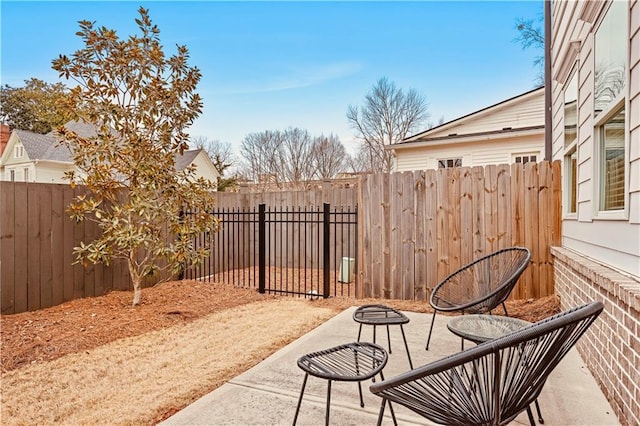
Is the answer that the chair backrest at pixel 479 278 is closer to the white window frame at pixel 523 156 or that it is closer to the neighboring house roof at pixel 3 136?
the white window frame at pixel 523 156

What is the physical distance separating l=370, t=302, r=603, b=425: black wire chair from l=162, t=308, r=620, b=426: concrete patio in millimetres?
769

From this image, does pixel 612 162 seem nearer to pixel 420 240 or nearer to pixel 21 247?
pixel 420 240

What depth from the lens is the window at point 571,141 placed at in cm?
356

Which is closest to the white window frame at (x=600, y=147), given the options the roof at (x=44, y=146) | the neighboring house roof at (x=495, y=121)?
the neighboring house roof at (x=495, y=121)

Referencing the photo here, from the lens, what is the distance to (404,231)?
15.6 ft

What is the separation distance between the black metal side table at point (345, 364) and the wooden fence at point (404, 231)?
284cm

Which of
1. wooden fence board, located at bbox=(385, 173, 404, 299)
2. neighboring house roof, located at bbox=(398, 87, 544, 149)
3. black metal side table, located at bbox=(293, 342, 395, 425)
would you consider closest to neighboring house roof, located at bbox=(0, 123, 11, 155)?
neighboring house roof, located at bbox=(398, 87, 544, 149)

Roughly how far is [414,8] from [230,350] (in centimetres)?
669

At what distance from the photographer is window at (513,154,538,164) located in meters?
8.66

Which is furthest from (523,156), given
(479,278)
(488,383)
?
(488,383)

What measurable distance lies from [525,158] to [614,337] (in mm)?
7748

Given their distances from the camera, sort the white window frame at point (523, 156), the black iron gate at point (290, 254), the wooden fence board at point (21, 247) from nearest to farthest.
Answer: the wooden fence board at point (21, 247)
the black iron gate at point (290, 254)
the white window frame at point (523, 156)

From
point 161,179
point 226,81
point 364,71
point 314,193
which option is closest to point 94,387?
point 161,179

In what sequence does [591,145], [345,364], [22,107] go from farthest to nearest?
[22,107] < [591,145] < [345,364]
